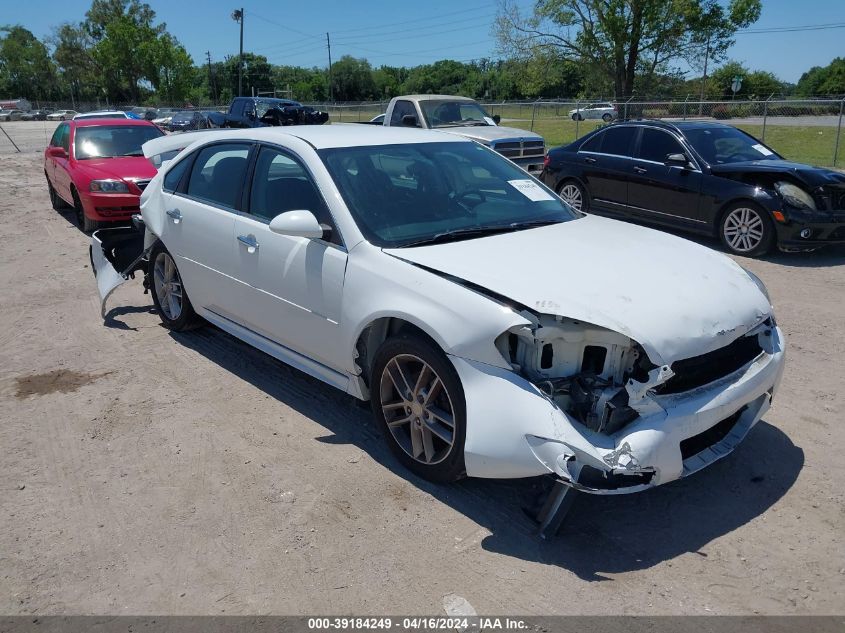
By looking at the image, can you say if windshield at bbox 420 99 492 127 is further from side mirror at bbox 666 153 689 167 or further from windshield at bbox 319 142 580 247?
windshield at bbox 319 142 580 247

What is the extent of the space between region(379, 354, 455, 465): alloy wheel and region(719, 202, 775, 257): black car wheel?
641cm

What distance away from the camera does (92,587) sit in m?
2.95

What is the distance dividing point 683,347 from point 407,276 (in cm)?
135

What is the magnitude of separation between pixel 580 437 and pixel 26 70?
117 m

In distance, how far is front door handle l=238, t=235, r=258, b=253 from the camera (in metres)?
4.44

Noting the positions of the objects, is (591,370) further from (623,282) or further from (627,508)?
(627,508)

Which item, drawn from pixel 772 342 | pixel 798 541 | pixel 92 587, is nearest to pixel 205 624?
pixel 92 587

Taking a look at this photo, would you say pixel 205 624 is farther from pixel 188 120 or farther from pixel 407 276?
pixel 188 120

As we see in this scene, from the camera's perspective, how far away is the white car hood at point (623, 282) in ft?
9.94

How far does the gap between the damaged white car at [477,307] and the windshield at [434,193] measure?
13 millimetres

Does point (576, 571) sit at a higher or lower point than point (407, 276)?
lower

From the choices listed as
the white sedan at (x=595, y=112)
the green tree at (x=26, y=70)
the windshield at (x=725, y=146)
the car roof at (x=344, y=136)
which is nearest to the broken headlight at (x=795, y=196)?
the windshield at (x=725, y=146)

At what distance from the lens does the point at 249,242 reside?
14.7 feet

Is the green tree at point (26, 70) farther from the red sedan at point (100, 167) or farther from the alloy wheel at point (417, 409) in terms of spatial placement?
the alloy wheel at point (417, 409)
